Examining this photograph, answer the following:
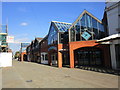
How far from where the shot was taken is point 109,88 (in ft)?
25.3

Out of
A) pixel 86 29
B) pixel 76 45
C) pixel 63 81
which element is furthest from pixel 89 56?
pixel 63 81

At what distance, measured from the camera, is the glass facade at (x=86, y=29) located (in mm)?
18953

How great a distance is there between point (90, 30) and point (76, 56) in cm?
663

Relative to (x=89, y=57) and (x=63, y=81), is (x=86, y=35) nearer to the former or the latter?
(x=89, y=57)

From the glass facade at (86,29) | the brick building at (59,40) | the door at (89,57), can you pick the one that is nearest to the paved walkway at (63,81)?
the glass facade at (86,29)

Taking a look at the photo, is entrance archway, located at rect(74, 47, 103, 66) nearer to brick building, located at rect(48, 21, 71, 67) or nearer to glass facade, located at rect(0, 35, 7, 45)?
brick building, located at rect(48, 21, 71, 67)

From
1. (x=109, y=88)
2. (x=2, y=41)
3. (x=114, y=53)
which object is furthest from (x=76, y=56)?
(x=2, y=41)

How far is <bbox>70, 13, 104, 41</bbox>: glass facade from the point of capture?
18953 mm

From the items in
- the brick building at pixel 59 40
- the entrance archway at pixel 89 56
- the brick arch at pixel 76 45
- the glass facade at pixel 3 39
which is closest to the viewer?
the brick arch at pixel 76 45

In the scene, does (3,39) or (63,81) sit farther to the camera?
(3,39)

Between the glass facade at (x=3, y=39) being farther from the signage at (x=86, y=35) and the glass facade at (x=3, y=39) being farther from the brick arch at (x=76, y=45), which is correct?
the signage at (x=86, y=35)

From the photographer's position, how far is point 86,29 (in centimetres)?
1952

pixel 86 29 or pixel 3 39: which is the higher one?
pixel 86 29

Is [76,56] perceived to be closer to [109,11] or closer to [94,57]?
[94,57]
